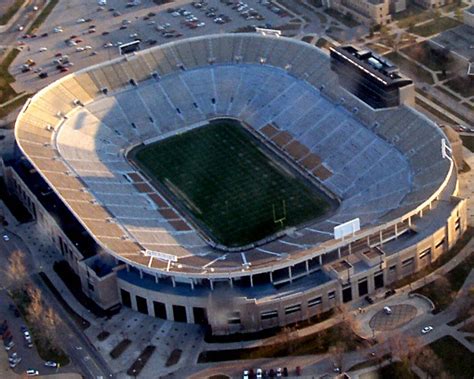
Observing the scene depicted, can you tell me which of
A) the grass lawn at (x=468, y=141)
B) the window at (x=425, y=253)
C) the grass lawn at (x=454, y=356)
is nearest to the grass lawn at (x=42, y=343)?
the grass lawn at (x=454, y=356)

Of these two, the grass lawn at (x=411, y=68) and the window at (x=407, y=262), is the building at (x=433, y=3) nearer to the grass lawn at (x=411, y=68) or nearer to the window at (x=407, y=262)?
the grass lawn at (x=411, y=68)

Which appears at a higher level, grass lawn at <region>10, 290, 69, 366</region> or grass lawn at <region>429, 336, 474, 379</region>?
grass lawn at <region>10, 290, 69, 366</region>

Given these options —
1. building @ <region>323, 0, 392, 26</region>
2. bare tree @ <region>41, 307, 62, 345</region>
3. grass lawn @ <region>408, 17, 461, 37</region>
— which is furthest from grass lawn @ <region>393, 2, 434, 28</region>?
bare tree @ <region>41, 307, 62, 345</region>

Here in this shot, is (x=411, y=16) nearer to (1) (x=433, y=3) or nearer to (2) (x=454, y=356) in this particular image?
(1) (x=433, y=3)

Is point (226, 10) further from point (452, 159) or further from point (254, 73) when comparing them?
point (452, 159)

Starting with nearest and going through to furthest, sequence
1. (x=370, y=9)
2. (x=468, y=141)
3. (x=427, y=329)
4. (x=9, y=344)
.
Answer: (x=427, y=329) < (x=9, y=344) < (x=468, y=141) < (x=370, y=9)

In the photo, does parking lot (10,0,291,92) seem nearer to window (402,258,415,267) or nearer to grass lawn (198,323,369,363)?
grass lawn (198,323,369,363)

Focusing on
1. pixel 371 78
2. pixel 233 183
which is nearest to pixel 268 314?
pixel 233 183
